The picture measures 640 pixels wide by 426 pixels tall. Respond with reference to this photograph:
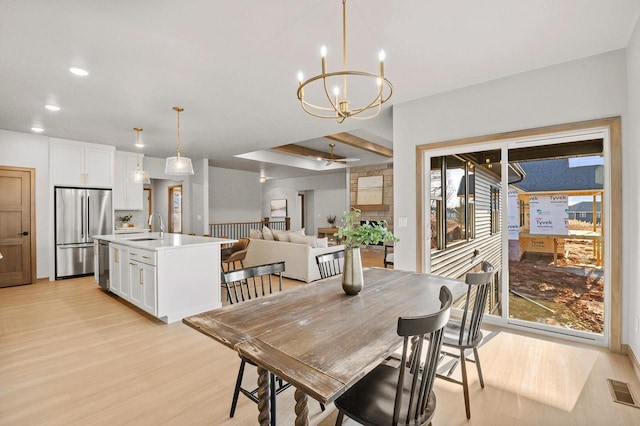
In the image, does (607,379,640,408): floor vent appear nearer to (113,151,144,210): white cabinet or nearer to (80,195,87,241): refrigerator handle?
(80,195,87,241): refrigerator handle

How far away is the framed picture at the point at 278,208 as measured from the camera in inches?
504

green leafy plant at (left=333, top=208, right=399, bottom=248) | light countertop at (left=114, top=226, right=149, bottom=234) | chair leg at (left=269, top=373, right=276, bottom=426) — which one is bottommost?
chair leg at (left=269, top=373, right=276, bottom=426)

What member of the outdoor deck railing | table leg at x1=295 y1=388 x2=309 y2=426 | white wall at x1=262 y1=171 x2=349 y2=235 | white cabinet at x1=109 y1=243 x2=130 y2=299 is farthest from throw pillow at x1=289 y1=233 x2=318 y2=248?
white wall at x1=262 y1=171 x2=349 y2=235

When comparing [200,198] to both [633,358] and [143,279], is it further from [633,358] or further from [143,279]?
[633,358]

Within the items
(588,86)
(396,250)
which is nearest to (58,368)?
(396,250)

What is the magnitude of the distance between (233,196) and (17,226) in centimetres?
522

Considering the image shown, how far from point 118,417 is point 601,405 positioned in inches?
121

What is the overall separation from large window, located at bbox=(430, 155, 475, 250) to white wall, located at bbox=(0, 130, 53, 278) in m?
6.53

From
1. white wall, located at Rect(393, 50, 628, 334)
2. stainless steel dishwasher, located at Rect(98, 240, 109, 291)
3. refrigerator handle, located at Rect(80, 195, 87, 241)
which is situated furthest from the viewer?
refrigerator handle, located at Rect(80, 195, 87, 241)

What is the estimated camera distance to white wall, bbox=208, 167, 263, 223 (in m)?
9.18

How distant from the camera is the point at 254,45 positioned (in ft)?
8.27

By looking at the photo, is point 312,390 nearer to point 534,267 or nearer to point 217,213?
point 534,267

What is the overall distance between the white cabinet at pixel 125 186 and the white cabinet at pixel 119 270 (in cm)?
264

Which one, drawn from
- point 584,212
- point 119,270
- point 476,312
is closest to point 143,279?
point 119,270
